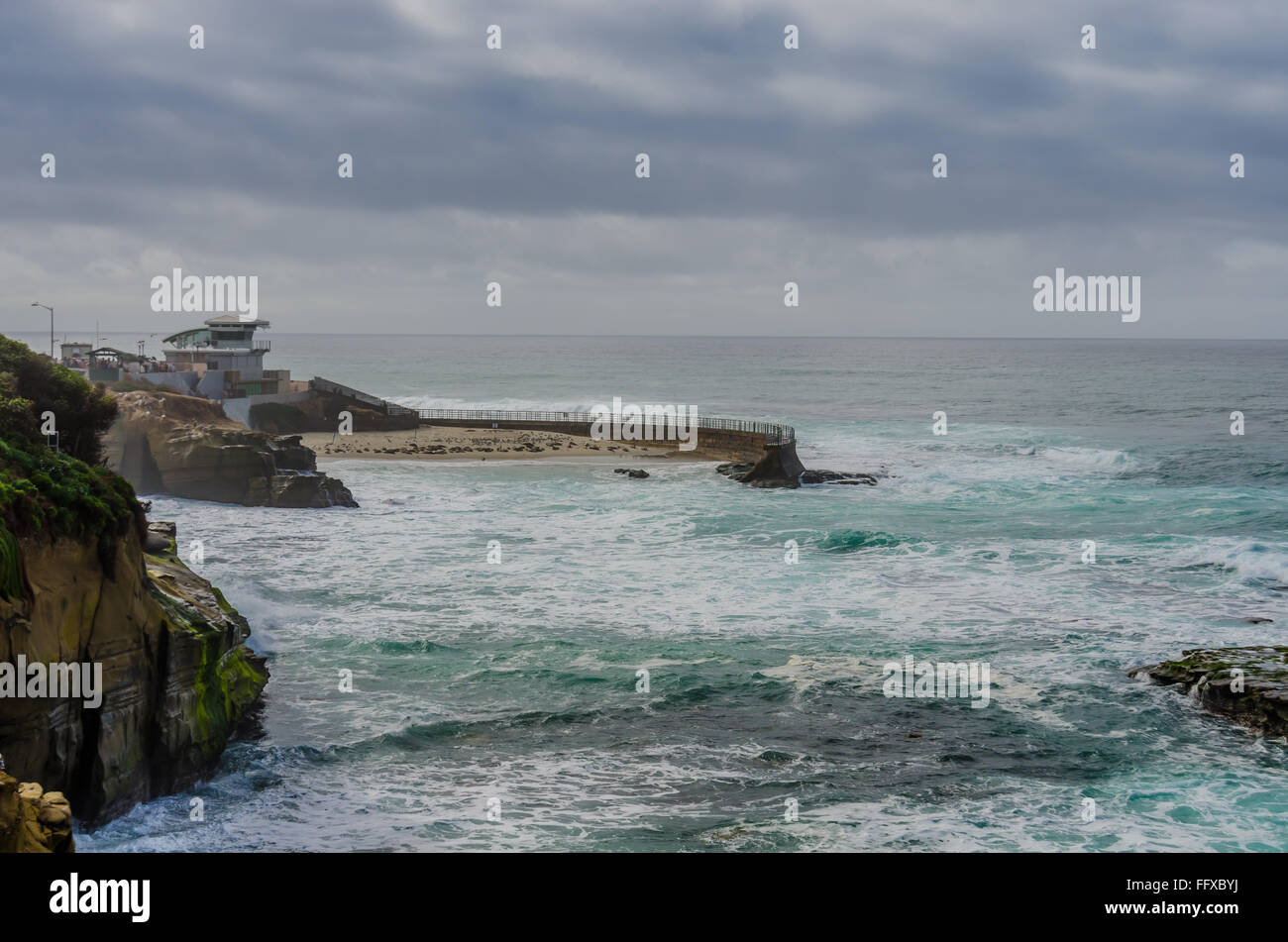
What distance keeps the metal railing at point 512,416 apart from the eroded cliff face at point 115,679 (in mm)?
Result: 44496

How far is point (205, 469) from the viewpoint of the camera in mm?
49500

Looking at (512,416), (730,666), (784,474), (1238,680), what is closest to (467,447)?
(784,474)

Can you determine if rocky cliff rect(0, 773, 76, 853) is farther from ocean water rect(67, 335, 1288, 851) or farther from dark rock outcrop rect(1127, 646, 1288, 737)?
dark rock outcrop rect(1127, 646, 1288, 737)

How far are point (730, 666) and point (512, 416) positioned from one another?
Result: 7374 cm

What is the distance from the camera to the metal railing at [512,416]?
230 ft

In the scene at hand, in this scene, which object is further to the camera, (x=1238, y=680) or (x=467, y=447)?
(x=467, y=447)

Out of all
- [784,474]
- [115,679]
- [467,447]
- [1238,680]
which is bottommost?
[1238,680]

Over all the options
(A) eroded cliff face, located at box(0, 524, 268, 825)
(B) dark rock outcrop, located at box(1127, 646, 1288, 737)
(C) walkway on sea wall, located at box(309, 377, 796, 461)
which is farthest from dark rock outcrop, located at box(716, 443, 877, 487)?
(A) eroded cliff face, located at box(0, 524, 268, 825)

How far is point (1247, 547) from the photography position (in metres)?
40.0

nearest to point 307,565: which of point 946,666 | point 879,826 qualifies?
point 946,666

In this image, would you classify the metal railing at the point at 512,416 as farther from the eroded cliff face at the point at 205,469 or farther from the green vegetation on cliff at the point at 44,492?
the green vegetation on cliff at the point at 44,492

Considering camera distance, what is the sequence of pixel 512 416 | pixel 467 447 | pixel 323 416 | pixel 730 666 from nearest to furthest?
pixel 730 666 → pixel 467 447 → pixel 323 416 → pixel 512 416

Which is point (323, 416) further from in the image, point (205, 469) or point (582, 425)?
point (205, 469)
